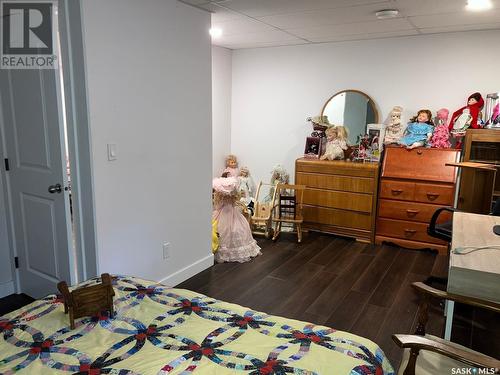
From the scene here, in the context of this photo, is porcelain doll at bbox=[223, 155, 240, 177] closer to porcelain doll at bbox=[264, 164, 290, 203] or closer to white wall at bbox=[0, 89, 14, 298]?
porcelain doll at bbox=[264, 164, 290, 203]

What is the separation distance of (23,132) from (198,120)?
1.27m

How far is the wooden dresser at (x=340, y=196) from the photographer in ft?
13.8

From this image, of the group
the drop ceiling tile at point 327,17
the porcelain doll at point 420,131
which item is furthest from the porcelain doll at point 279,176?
the drop ceiling tile at point 327,17

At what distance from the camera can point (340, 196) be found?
436cm

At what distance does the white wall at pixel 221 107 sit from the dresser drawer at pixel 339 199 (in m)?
1.39

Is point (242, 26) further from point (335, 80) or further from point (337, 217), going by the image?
point (337, 217)

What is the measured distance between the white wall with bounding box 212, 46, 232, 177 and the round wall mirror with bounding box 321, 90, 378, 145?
1.35 metres

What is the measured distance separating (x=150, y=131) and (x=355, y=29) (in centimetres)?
240

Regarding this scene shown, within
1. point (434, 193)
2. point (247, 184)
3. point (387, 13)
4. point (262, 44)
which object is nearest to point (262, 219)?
point (247, 184)

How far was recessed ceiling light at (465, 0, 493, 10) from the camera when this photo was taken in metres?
2.87

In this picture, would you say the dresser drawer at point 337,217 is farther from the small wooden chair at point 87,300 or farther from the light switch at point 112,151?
the small wooden chair at point 87,300

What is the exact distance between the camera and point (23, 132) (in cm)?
261

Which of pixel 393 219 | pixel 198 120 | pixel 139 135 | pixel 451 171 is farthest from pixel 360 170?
pixel 139 135

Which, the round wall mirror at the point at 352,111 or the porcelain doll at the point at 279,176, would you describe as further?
the porcelain doll at the point at 279,176
